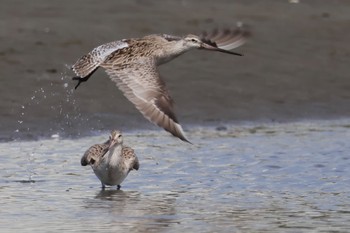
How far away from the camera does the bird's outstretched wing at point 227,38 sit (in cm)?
1068

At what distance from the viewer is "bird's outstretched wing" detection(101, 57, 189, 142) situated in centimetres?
891

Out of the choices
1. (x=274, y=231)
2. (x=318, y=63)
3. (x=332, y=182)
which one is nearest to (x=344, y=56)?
(x=318, y=63)

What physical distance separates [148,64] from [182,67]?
17.2ft

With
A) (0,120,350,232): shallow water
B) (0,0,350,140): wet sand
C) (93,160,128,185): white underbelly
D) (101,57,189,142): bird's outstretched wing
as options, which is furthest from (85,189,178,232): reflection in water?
(0,0,350,140): wet sand

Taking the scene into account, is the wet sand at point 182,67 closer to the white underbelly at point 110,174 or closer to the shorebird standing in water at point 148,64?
the white underbelly at point 110,174

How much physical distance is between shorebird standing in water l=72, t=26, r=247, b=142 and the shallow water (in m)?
0.82

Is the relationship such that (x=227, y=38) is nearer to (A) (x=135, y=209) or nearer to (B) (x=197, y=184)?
(B) (x=197, y=184)

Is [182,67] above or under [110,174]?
above

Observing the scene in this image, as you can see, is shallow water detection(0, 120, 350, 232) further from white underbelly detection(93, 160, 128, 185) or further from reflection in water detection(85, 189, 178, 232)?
white underbelly detection(93, 160, 128, 185)

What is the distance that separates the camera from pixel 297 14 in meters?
18.1

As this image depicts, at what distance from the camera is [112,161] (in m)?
10.5

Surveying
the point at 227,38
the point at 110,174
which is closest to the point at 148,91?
the point at 110,174

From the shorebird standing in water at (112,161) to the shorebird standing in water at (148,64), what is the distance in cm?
92

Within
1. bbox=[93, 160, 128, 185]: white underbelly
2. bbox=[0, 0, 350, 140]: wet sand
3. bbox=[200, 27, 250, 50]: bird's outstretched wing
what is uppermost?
bbox=[200, 27, 250, 50]: bird's outstretched wing
